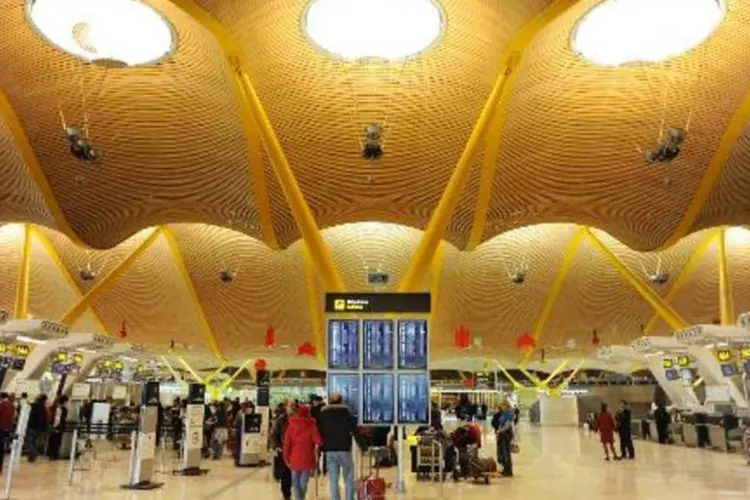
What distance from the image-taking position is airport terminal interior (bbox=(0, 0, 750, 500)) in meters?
13.4

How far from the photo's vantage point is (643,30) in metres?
18.7

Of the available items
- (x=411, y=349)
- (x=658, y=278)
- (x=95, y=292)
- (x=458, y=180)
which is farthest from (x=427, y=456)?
(x=658, y=278)

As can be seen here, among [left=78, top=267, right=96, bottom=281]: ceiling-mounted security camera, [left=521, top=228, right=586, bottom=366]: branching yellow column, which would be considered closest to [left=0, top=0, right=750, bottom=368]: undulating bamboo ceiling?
[left=521, top=228, right=586, bottom=366]: branching yellow column

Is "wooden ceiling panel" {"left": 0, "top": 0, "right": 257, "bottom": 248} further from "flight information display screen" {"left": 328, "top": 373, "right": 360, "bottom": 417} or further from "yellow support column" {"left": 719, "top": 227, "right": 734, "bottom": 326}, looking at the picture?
"yellow support column" {"left": 719, "top": 227, "right": 734, "bottom": 326}

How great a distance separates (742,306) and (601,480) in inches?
1144

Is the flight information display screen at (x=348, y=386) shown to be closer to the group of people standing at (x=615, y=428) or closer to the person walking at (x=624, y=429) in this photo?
the group of people standing at (x=615, y=428)

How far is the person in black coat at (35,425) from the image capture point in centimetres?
1936

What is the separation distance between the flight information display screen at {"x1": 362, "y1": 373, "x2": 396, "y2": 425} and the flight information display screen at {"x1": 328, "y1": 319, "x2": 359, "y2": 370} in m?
0.39

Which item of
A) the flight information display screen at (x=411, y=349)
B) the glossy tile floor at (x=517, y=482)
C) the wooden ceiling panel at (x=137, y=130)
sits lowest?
the glossy tile floor at (x=517, y=482)

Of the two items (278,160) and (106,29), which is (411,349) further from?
(106,29)

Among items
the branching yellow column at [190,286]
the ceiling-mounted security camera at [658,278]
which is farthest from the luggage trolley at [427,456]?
the ceiling-mounted security camera at [658,278]

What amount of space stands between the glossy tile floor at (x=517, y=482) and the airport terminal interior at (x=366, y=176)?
12 centimetres

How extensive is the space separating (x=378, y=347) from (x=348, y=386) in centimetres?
87

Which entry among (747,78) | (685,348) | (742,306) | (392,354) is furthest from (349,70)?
(742,306)
